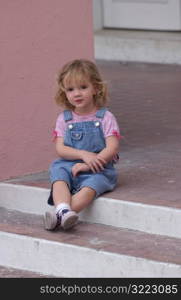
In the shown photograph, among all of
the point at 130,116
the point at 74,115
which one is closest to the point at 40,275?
Result: the point at 74,115

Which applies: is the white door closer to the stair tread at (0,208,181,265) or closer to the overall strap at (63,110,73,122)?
the overall strap at (63,110,73,122)

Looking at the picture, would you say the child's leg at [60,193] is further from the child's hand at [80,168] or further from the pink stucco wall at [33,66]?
the pink stucco wall at [33,66]

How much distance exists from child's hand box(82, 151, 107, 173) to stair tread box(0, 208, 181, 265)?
1.05 ft

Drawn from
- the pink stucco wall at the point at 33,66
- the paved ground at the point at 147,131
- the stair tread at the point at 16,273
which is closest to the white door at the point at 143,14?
the paved ground at the point at 147,131

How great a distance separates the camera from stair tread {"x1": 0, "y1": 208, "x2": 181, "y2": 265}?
5.20 m

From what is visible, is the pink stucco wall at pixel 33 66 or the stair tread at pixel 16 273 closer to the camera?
the stair tread at pixel 16 273

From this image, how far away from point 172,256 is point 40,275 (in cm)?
76

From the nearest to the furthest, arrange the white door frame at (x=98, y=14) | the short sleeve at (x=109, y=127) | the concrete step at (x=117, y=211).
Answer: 1. the concrete step at (x=117, y=211)
2. the short sleeve at (x=109, y=127)
3. the white door frame at (x=98, y=14)

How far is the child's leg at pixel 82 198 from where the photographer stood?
5.61m

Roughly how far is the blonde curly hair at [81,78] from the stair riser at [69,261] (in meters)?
0.88

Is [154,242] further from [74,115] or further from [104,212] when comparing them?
[74,115]

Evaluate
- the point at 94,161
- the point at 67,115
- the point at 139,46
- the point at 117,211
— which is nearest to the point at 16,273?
the point at 117,211

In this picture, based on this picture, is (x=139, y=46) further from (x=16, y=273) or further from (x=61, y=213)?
(x=16, y=273)

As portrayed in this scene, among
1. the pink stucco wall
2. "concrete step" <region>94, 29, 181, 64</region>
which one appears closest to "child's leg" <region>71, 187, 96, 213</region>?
the pink stucco wall
